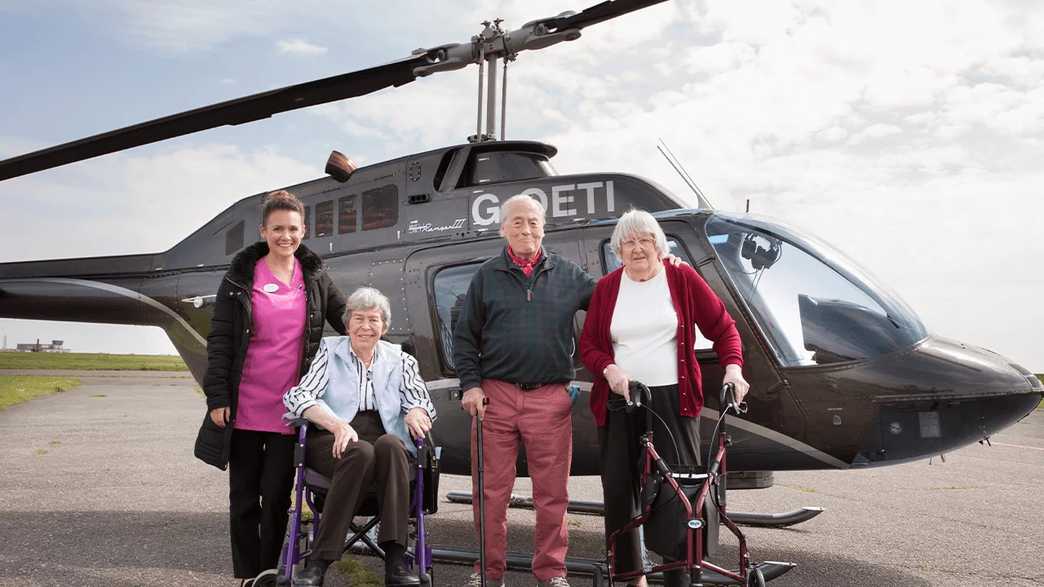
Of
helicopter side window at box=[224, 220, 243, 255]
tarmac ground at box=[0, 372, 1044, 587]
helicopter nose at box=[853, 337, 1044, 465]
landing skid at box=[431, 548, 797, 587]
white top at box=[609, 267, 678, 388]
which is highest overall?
helicopter side window at box=[224, 220, 243, 255]

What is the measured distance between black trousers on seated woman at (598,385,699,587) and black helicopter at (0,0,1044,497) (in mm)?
936

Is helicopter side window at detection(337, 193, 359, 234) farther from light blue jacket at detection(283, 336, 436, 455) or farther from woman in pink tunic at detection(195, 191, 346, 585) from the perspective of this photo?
light blue jacket at detection(283, 336, 436, 455)

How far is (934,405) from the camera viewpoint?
420cm

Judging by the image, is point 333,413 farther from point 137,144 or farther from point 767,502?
point 767,502

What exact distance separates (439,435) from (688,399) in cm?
201

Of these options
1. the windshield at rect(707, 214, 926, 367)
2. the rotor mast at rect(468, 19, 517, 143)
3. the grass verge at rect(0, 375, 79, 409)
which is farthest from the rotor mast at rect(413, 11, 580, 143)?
the grass verge at rect(0, 375, 79, 409)

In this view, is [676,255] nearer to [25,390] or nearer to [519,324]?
[519,324]

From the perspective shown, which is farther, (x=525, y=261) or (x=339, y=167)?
(x=339, y=167)

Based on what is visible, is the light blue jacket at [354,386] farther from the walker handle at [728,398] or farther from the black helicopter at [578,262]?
the walker handle at [728,398]

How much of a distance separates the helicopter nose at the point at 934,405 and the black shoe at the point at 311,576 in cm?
286

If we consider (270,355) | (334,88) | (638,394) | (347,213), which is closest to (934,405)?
(638,394)

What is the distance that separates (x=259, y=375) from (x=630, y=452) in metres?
1.78

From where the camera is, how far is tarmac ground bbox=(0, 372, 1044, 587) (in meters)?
4.70

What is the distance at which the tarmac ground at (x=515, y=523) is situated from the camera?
4.70 metres
